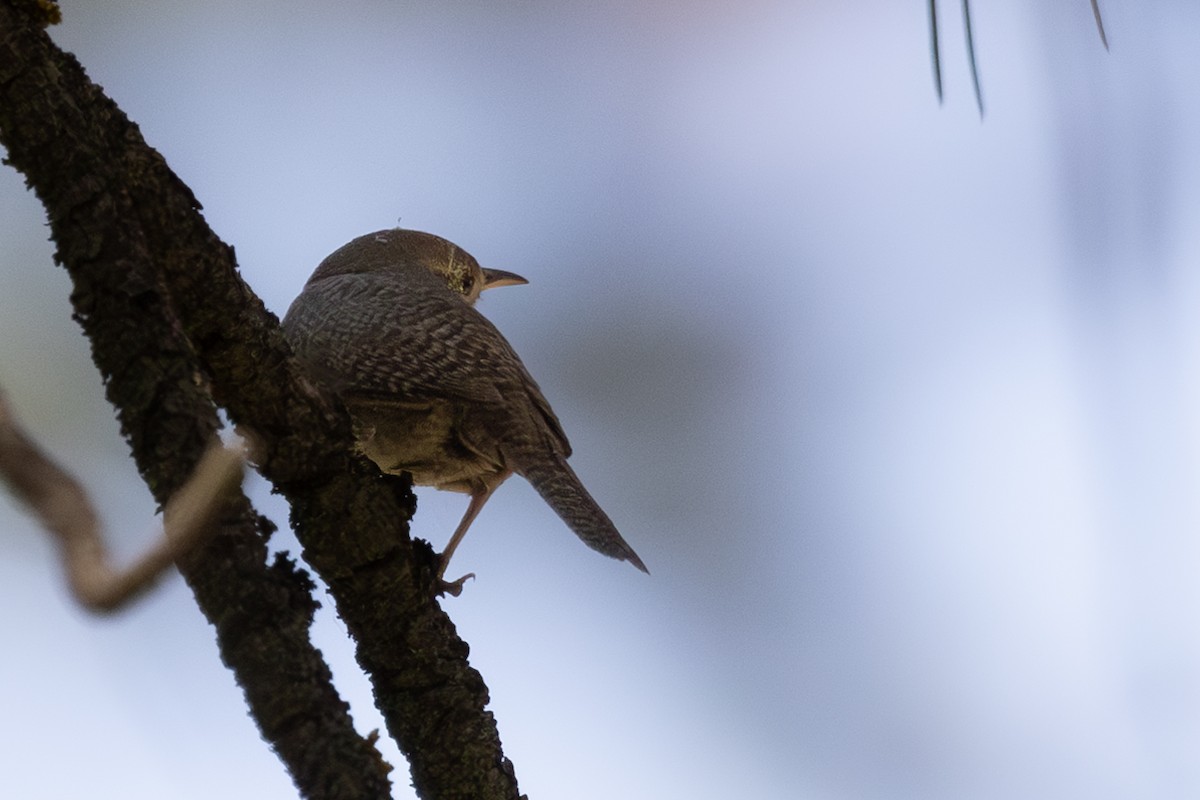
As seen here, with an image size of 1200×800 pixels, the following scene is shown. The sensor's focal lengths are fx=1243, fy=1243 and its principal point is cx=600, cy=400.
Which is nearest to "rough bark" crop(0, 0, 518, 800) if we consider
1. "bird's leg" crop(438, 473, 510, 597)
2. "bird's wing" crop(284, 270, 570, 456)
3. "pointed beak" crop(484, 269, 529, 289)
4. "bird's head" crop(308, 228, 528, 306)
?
"bird's leg" crop(438, 473, 510, 597)

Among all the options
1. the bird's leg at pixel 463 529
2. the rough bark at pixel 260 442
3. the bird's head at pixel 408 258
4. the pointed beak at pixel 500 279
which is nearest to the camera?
the rough bark at pixel 260 442

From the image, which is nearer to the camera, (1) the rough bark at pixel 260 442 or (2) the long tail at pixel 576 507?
(1) the rough bark at pixel 260 442

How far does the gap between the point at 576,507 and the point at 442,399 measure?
0.45 m

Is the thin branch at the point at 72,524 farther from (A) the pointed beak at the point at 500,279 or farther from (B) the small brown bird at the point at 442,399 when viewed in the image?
(A) the pointed beak at the point at 500,279

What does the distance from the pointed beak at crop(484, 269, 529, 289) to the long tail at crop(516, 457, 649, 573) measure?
6.75ft

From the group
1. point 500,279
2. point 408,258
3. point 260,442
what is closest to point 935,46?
point 260,442

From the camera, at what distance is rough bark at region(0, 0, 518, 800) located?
1476 mm

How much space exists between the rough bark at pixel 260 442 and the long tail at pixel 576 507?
59 centimetres

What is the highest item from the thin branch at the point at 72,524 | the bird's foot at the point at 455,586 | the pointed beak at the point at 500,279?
the pointed beak at the point at 500,279

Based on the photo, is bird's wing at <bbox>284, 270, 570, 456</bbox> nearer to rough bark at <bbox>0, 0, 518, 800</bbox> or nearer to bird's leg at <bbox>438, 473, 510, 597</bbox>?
bird's leg at <bbox>438, 473, 510, 597</bbox>

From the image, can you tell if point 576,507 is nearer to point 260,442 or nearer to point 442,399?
point 442,399

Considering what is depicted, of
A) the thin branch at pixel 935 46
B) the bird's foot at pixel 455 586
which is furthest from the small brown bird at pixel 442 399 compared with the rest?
the thin branch at pixel 935 46

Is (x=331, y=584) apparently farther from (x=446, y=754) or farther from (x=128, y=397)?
(x=128, y=397)

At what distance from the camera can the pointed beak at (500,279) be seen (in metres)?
5.02
